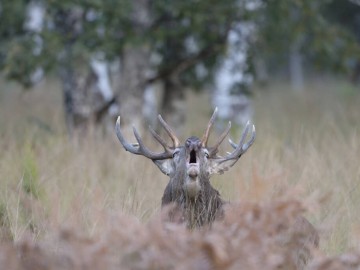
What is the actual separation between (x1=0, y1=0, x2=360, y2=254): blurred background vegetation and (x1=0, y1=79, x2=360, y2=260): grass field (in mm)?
24

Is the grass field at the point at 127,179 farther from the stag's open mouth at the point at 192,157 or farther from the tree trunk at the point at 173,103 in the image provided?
the tree trunk at the point at 173,103

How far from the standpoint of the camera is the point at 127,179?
901cm

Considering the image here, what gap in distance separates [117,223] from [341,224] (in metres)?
2.42

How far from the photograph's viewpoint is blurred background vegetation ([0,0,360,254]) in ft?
26.0

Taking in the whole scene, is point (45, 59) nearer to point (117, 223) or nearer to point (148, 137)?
point (148, 137)

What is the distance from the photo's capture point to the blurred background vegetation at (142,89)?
7.92 metres

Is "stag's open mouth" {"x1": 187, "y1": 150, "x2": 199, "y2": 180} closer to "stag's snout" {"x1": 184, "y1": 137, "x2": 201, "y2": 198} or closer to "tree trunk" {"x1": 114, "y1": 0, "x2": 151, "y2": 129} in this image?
"stag's snout" {"x1": 184, "y1": 137, "x2": 201, "y2": 198}

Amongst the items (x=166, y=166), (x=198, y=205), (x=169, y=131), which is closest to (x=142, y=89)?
(x=166, y=166)

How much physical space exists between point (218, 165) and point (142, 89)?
5.97 meters

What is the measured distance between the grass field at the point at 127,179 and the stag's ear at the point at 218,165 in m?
0.16

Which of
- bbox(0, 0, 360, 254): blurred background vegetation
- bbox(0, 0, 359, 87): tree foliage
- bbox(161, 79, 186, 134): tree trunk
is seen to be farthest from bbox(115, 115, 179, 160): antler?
bbox(161, 79, 186, 134): tree trunk

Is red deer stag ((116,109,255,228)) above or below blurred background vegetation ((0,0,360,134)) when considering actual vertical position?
below

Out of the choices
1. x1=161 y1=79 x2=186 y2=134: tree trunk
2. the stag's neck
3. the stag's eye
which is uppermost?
x1=161 y1=79 x2=186 y2=134: tree trunk

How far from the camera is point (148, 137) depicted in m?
11.1
